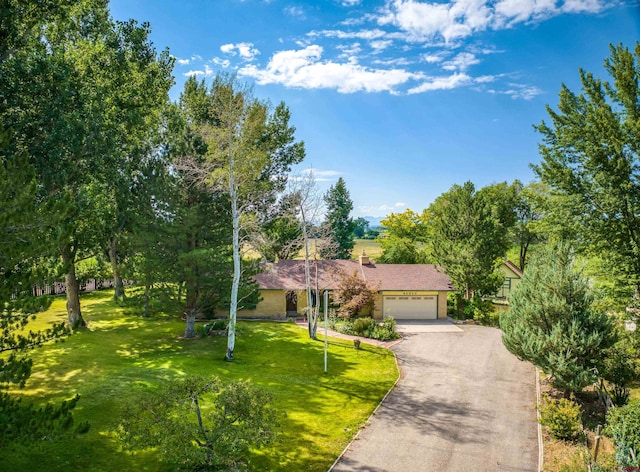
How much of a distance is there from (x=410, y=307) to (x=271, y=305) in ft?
39.2

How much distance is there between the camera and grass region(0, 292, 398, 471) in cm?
→ 1153

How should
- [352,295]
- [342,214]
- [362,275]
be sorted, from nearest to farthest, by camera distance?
[352,295]
[362,275]
[342,214]

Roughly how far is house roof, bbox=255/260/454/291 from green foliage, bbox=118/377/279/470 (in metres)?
21.6

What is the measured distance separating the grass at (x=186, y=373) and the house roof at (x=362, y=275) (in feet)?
16.6

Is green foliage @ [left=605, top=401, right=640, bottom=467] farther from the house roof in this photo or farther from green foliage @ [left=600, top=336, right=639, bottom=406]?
the house roof

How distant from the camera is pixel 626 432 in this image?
11930 mm

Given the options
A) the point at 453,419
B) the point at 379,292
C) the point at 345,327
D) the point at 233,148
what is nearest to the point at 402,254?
the point at 379,292

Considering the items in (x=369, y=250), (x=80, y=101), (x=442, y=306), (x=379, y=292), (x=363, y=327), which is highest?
(x=80, y=101)

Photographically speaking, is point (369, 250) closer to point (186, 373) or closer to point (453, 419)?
point (186, 373)

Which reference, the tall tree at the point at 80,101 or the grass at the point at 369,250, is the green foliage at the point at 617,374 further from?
the grass at the point at 369,250

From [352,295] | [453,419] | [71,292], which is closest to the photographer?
[453,419]

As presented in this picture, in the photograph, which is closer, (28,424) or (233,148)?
(28,424)

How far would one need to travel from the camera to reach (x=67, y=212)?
917cm

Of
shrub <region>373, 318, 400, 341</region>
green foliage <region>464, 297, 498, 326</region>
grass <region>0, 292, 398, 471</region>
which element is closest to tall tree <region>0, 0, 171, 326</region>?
grass <region>0, 292, 398, 471</region>
